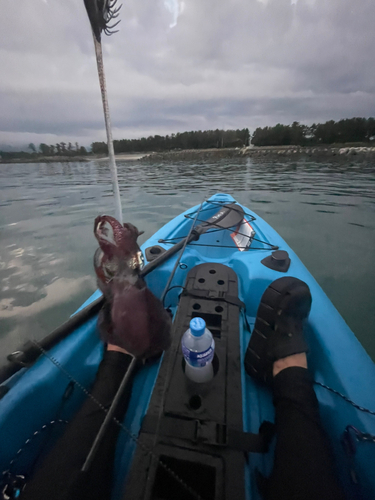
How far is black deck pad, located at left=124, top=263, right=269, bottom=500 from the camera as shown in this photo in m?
1.24

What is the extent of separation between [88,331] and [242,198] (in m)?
10.5

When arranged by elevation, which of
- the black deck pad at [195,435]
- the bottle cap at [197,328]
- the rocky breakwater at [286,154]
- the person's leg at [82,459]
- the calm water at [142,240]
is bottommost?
the calm water at [142,240]

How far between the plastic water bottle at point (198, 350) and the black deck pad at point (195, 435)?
3.6 inches

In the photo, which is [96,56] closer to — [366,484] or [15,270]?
[366,484]

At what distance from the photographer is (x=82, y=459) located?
1.20m

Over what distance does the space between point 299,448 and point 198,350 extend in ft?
2.58

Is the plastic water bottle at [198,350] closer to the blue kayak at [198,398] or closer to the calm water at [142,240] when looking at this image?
the blue kayak at [198,398]

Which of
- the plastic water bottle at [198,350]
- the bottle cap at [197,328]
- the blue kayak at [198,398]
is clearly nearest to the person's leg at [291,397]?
the blue kayak at [198,398]

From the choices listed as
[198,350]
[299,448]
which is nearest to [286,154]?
[198,350]

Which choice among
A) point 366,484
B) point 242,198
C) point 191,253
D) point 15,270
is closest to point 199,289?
point 191,253

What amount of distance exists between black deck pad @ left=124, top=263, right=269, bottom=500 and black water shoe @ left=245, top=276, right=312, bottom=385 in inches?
8.5

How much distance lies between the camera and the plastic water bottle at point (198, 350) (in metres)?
1.53

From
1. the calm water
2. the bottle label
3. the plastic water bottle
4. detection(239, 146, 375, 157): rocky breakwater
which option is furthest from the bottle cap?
detection(239, 146, 375, 157): rocky breakwater

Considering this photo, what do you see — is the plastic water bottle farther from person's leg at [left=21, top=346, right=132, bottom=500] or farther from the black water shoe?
person's leg at [left=21, top=346, right=132, bottom=500]
